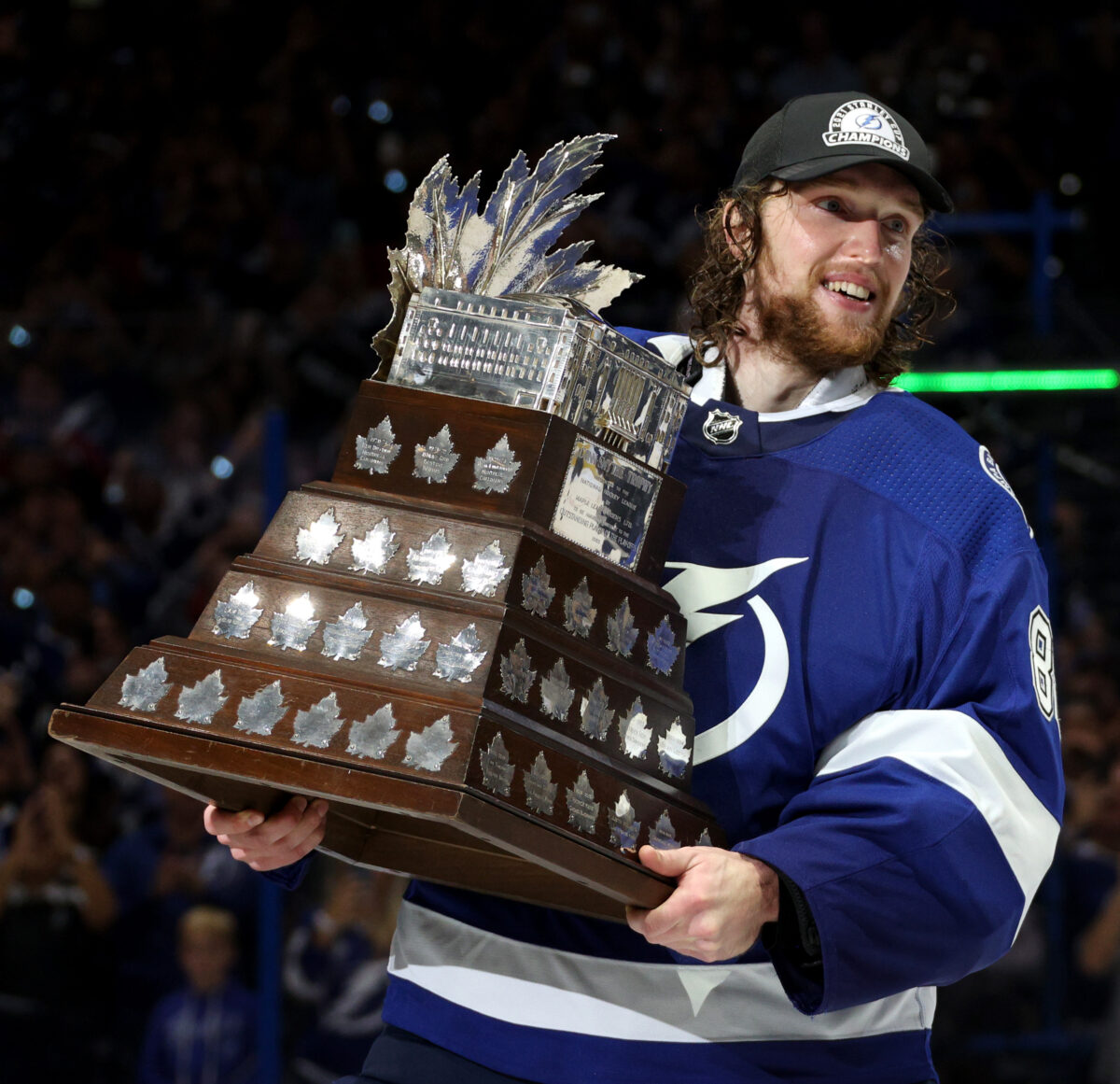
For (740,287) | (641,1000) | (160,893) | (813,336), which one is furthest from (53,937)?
(813,336)

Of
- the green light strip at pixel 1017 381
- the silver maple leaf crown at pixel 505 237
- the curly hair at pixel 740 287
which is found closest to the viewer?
the silver maple leaf crown at pixel 505 237

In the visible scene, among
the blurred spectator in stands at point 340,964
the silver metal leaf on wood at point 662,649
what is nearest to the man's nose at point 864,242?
the silver metal leaf on wood at point 662,649

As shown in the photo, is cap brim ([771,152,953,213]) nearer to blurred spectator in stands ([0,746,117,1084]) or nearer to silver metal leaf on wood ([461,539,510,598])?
silver metal leaf on wood ([461,539,510,598])

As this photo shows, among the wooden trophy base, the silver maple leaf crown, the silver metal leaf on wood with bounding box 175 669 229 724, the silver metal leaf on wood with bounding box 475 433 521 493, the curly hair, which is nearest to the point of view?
the wooden trophy base

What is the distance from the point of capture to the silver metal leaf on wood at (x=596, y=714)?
1.63 meters

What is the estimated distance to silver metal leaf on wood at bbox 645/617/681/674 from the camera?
5.77 ft

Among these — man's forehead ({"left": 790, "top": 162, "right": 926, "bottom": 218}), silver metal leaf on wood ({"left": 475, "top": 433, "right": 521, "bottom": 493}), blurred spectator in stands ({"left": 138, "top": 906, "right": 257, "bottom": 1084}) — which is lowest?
blurred spectator in stands ({"left": 138, "top": 906, "right": 257, "bottom": 1084})

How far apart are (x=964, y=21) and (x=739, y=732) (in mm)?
4483

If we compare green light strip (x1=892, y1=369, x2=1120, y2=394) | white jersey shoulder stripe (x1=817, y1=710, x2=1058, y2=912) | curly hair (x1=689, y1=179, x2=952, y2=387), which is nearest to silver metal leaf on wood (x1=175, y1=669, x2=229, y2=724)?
white jersey shoulder stripe (x1=817, y1=710, x2=1058, y2=912)

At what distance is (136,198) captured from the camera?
616 centimetres

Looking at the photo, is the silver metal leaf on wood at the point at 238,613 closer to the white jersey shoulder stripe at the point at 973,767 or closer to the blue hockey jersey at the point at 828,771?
the blue hockey jersey at the point at 828,771

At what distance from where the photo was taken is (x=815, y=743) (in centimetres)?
187

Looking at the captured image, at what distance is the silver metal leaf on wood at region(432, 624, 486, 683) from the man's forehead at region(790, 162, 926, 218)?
2.72 feet

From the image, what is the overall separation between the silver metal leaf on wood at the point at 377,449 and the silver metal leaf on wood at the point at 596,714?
323 mm
